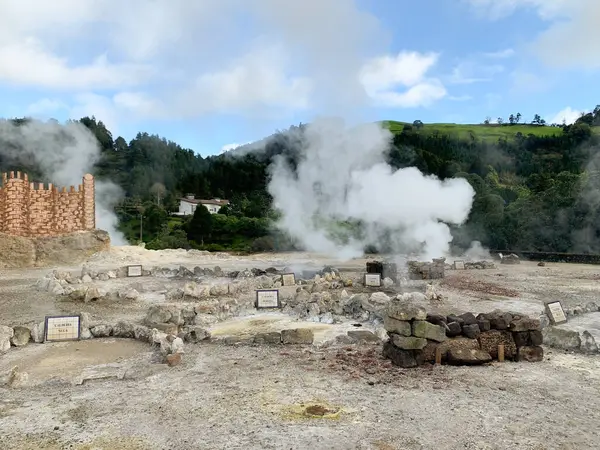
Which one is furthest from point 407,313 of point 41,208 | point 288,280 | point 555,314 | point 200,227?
point 200,227

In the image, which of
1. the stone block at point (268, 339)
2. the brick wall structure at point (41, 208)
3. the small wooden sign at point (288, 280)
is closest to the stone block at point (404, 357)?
the stone block at point (268, 339)

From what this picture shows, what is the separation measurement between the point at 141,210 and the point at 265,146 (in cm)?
1377

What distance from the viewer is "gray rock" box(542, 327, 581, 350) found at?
895cm

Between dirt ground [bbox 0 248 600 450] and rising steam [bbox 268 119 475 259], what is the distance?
1438 cm

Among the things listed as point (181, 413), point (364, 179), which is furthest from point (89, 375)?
point (364, 179)

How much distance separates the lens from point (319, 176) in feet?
89.3

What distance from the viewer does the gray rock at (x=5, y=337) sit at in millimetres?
9117

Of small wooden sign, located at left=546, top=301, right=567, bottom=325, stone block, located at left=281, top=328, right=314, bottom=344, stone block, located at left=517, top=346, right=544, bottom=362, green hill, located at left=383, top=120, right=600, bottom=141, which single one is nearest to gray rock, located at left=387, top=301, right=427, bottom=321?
stone block, located at left=517, top=346, right=544, bottom=362

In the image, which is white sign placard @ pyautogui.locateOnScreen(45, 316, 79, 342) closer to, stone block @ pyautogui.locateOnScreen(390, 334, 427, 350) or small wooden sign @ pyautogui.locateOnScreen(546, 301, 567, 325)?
stone block @ pyautogui.locateOnScreen(390, 334, 427, 350)

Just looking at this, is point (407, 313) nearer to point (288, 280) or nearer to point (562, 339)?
point (562, 339)

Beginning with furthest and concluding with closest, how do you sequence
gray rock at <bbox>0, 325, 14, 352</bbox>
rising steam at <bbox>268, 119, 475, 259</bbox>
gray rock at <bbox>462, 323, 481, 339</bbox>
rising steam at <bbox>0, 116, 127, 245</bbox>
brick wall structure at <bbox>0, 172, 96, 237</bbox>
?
1. rising steam at <bbox>0, 116, 127, 245</bbox>
2. brick wall structure at <bbox>0, 172, 96, 237</bbox>
3. rising steam at <bbox>268, 119, 475, 259</bbox>
4. gray rock at <bbox>0, 325, 14, 352</bbox>
5. gray rock at <bbox>462, 323, 481, 339</bbox>

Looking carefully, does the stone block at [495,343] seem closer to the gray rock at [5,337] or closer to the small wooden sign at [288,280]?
the gray rock at [5,337]

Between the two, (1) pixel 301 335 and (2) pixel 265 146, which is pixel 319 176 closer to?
(1) pixel 301 335

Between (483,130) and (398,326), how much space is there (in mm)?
91227
